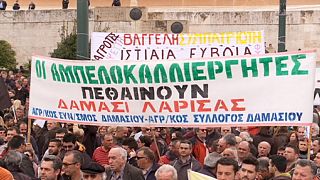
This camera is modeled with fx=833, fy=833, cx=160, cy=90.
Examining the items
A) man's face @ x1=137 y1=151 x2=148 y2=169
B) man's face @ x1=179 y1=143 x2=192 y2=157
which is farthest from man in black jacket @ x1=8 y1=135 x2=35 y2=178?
man's face @ x1=179 y1=143 x2=192 y2=157

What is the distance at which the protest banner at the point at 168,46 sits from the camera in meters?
15.0

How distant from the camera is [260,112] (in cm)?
888

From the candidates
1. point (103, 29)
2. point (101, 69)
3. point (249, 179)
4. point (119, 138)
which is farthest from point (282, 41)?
point (103, 29)

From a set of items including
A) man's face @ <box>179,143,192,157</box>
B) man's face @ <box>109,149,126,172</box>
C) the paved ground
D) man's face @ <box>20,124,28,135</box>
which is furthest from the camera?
the paved ground

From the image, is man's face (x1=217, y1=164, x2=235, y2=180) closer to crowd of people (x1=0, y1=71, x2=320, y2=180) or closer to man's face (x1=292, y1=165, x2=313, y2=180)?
crowd of people (x1=0, y1=71, x2=320, y2=180)

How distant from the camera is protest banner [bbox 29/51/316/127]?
8.77 meters

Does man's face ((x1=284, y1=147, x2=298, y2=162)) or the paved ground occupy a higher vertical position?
the paved ground

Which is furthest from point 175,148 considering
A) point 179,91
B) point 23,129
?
point 23,129

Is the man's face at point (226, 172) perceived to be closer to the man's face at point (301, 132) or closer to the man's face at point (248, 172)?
the man's face at point (248, 172)

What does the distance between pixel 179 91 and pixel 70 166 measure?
1.85 meters

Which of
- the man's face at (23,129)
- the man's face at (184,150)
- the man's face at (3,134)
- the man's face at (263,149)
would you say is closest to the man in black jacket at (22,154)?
the man's face at (184,150)

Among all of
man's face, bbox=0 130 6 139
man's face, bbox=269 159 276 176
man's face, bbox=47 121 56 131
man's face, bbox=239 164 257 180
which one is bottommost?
man's face, bbox=269 159 276 176

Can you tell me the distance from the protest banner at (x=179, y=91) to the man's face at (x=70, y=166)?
1.50 meters

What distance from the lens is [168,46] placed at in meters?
15.4
